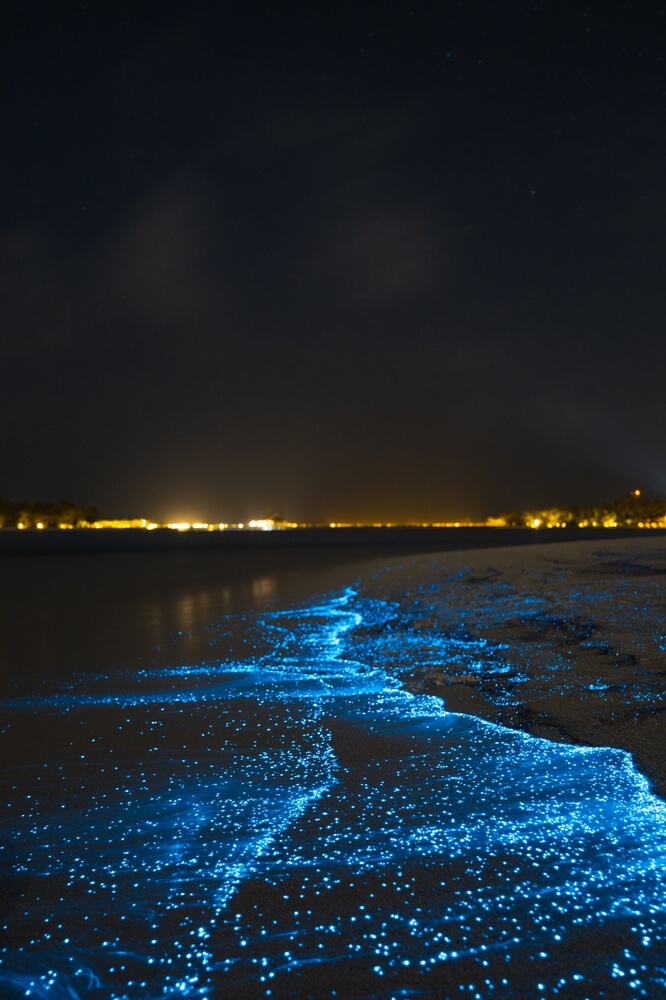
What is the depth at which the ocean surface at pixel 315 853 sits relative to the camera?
205 cm

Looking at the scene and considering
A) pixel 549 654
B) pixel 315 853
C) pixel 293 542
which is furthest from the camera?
pixel 293 542

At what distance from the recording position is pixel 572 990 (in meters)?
1.93

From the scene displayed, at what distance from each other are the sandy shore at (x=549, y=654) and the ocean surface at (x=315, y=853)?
0.37 meters

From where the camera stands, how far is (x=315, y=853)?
8.95 ft

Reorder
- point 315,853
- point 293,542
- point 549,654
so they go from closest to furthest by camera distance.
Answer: point 315,853 → point 549,654 → point 293,542

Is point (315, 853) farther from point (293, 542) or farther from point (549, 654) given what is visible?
point (293, 542)

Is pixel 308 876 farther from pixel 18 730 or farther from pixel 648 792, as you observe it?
pixel 18 730

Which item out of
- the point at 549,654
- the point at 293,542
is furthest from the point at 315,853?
the point at 293,542

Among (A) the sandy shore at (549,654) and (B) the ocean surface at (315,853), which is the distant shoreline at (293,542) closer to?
(A) the sandy shore at (549,654)

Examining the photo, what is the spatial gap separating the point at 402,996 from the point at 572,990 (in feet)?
1.62

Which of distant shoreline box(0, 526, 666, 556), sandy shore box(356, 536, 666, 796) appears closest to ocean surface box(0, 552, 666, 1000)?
sandy shore box(356, 536, 666, 796)

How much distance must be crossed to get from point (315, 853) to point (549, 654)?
432 cm

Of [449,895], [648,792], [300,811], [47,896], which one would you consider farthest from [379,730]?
[47,896]

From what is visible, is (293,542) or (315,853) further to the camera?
(293,542)
